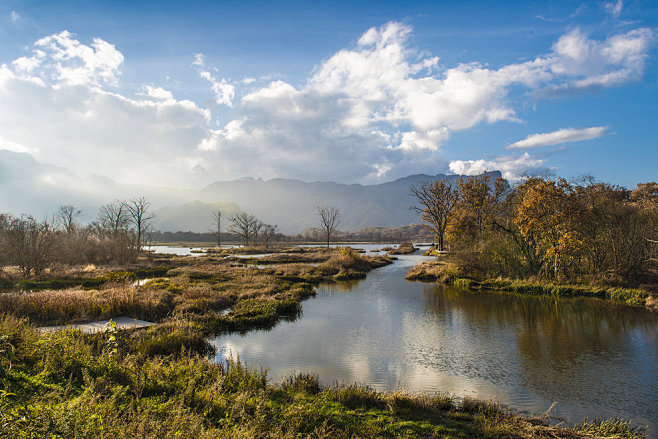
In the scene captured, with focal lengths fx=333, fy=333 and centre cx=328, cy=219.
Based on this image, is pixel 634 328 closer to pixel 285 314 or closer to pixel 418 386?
pixel 418 386

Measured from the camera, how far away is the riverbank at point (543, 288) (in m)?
20.8

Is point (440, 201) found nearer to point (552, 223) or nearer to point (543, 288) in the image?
point (552, 223)

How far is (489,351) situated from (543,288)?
15.8 meters

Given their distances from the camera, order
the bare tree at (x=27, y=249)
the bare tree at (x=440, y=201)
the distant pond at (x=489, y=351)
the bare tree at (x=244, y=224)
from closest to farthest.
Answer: the distant pond at (x=489, y=351)
the bare tree at (x=27, y=249)
the bare tree at (x=440, y=201)
the bare tree at (x=244, y=224)

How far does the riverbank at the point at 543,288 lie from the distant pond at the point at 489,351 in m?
1.56

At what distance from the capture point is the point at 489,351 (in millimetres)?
12734

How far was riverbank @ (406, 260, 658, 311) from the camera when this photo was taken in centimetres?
2077

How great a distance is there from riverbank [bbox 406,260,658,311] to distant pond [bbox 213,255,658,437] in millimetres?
1563

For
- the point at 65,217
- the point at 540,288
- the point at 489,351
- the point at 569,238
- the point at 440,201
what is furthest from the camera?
the point at 65,217

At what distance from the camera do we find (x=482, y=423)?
7.12m

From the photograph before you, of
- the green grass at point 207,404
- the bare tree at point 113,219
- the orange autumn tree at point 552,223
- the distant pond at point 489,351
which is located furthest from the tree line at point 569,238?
the bare tree at point 113,219

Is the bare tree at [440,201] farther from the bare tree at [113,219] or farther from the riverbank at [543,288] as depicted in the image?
the bare tree at [113,219]

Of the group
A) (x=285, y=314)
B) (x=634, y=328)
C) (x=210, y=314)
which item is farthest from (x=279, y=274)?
(x=634, y=328)

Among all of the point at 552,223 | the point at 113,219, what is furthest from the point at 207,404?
the point at 113,219
